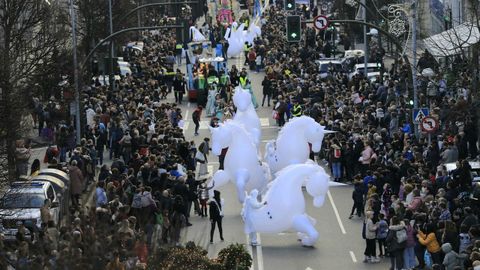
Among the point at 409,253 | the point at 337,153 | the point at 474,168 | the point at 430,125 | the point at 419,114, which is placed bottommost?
the point at 409,253

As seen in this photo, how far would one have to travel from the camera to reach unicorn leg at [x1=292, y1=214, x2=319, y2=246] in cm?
3812

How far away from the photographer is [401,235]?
115ft

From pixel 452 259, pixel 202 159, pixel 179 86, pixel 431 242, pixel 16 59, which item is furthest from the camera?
pixel 179 86

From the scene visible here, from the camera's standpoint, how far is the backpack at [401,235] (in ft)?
115

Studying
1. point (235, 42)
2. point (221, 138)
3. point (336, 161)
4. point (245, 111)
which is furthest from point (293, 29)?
point (235, 42)

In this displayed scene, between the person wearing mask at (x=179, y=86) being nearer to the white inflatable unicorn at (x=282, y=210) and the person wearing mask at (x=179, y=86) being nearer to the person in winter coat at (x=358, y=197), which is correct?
the person in winter coat at (x=358, y=197)

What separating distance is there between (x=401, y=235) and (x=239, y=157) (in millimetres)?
8250

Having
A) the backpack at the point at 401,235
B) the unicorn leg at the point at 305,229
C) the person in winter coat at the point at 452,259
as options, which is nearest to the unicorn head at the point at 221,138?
the unicorn leg at the point at 305,229

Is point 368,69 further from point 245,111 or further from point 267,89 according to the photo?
point 245,111

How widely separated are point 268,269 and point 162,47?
146ft

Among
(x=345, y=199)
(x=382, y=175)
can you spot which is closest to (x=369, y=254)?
(x=382, y=175)

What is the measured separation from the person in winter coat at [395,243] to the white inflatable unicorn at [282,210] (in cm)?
315

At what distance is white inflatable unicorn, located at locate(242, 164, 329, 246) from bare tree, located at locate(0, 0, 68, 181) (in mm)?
6050

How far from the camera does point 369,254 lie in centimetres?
3684
